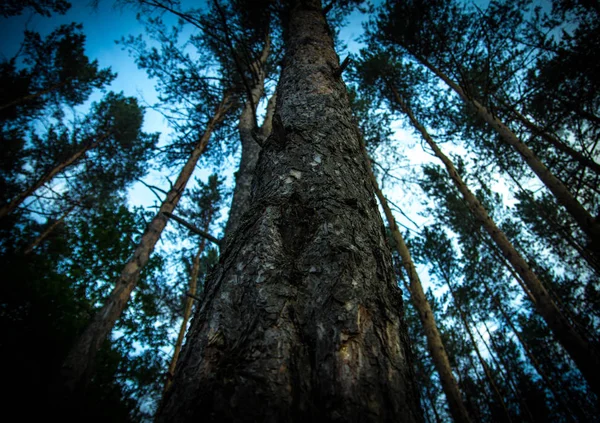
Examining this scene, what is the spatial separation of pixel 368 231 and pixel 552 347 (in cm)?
2200

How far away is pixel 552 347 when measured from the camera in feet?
47.5

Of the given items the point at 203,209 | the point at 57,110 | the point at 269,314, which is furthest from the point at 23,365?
the point at 57,110

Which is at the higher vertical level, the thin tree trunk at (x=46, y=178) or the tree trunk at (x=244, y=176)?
the thin tree trunk at (x=46, y=178)

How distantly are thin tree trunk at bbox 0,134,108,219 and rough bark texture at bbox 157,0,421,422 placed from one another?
8474 millimetres

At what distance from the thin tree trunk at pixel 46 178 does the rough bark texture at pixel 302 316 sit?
8.47 m

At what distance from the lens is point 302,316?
24.7 inches

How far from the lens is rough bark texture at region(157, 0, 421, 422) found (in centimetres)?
49

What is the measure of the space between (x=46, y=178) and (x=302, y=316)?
12047 mm

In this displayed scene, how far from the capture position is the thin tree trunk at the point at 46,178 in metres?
6.97

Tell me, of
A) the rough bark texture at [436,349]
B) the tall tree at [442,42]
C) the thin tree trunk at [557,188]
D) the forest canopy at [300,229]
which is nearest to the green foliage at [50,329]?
the forest canopy at [300,229]

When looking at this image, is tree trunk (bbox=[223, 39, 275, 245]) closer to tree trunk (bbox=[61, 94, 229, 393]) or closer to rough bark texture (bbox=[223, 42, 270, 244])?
rough bark texture (bbox=[223, 42, 270, 244])

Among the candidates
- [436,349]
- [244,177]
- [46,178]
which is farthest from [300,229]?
[46,178]

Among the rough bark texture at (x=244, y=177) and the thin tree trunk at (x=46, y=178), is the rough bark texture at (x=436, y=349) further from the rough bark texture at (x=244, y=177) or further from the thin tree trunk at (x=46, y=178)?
the thin tree trunk at (x=46, y=178)

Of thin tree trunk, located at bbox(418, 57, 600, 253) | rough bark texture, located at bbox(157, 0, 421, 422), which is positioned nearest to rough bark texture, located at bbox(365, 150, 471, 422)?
thin tree trunk, located at bbox(418, 57, 600, 253)
